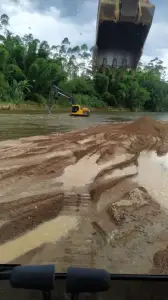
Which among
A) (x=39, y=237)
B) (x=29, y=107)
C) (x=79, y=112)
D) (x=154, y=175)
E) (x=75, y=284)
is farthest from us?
(x=29, y=107)

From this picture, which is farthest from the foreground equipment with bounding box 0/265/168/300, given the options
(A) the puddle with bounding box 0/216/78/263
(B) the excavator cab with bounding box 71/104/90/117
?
(B) the excavator cab with bounding box 71/104/90/117

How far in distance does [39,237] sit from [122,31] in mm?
1802

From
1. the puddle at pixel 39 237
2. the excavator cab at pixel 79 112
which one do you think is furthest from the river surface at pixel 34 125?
the puddle at pixel 39 237

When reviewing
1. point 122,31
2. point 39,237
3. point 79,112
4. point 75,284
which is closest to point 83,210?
point 39,237

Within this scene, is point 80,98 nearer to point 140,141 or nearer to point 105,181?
point 140,141

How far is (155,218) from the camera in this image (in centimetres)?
279

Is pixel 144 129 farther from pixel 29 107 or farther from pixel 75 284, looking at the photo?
pixel 29 107

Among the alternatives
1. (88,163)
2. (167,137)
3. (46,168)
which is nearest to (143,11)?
(46,168)

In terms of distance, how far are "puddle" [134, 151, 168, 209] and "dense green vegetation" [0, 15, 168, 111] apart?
52.4ft

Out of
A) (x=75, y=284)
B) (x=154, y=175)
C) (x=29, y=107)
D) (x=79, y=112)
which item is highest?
(x=75, y=284)

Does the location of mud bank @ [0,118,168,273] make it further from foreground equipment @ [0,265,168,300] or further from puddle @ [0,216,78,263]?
foreground equipment @ [0,265,168,300]

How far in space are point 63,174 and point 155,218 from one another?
1.56m

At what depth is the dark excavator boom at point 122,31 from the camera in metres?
2.29

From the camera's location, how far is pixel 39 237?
2.33 meters
